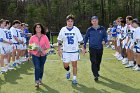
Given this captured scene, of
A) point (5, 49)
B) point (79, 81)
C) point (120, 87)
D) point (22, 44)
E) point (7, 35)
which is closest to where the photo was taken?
point (120, 87)

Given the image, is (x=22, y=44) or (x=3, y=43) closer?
(x=3, y=43)

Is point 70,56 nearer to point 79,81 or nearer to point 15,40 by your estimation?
point 79,81

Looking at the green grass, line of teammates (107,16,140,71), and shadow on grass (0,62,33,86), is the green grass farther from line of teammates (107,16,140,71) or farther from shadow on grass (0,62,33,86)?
line of teammates (107,16,140,71)

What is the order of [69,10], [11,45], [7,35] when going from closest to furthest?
[7,35] → [11,45] → [69,10]

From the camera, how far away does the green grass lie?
30.9ft

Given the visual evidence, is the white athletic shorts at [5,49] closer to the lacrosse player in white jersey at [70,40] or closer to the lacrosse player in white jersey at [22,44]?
the lacrosse player in white jersey at [22,44]

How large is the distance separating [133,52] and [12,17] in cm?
3122

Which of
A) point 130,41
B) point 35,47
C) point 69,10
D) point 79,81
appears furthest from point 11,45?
point 69,10

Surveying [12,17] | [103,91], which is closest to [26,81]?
[103,91]

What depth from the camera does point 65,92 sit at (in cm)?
914

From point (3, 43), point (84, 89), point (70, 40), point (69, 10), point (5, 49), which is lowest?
point (84, 89)

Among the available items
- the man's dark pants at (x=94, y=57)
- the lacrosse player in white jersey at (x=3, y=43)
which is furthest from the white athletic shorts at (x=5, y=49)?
the man's dark pants at (x=94, y=57)

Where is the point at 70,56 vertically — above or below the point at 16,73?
above

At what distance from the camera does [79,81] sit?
1070cm
